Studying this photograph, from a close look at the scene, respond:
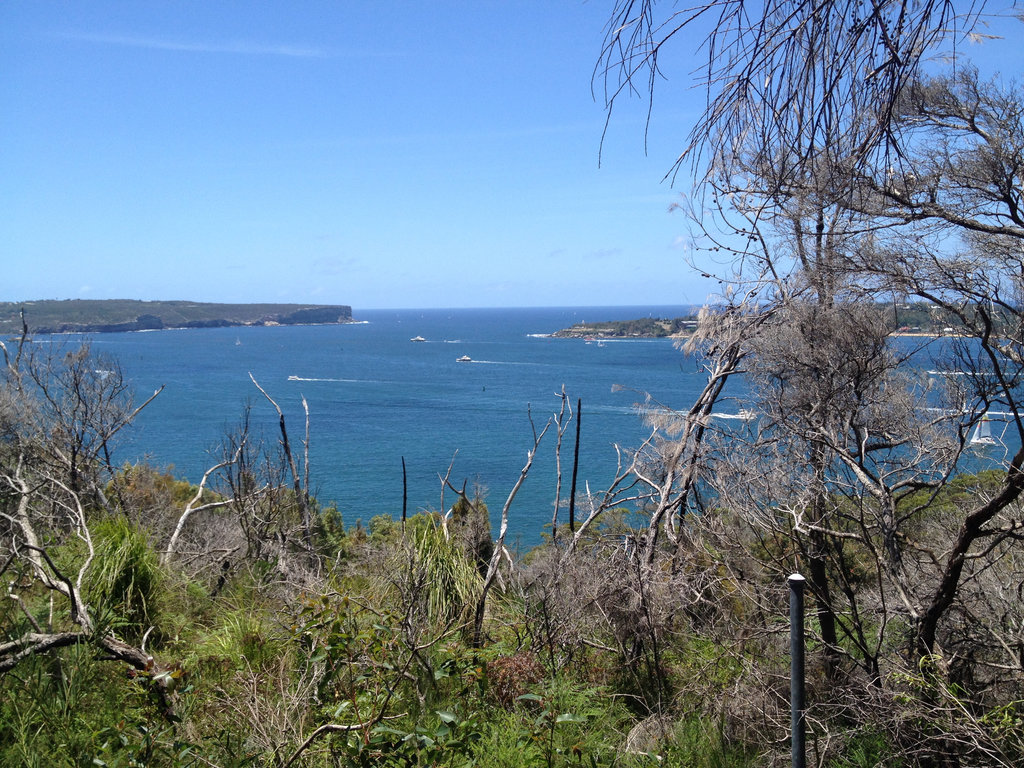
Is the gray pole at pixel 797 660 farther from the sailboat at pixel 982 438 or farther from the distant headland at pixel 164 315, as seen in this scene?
the distant headland at pixel 164 315

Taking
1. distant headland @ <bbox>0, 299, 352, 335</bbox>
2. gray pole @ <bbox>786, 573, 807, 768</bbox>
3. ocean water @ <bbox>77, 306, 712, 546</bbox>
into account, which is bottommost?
ocean water @ <bbox>77, 306, 712, 546</bbox>

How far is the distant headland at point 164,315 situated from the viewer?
264ft

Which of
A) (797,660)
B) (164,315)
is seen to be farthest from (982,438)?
(164,315)

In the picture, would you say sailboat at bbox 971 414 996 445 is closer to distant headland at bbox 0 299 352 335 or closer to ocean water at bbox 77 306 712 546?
ocean water at bbox 77 306 712 546

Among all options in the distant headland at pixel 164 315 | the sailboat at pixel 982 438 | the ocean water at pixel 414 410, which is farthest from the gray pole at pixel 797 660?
the distant headland at pixel 164 315

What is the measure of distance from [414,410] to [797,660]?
175 ft

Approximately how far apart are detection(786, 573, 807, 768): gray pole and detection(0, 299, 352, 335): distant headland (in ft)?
223

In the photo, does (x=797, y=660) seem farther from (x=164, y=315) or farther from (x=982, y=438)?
(x=164, y=315)

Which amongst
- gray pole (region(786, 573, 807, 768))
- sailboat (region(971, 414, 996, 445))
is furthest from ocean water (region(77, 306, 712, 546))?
gray pole (region(786, 573, 807, 768))

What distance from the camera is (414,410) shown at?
5456cm

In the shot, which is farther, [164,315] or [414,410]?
[164,315]

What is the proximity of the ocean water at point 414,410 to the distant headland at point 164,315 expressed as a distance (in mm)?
6946

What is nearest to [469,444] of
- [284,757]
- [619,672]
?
[619,672]

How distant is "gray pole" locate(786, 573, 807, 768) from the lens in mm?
1740
